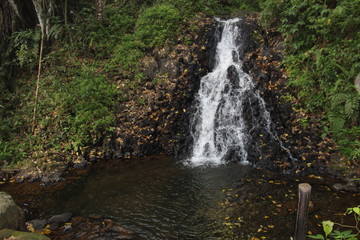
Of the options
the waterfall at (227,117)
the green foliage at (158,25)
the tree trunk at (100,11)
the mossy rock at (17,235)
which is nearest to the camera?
the mossy rock at (17,235)

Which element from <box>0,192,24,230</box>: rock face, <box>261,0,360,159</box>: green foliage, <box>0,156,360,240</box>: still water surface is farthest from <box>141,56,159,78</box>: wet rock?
<box>0,192,24,230</box>: rock face

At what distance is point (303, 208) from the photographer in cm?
285

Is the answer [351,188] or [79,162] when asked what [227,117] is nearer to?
[351,188]

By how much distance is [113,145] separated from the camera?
8992 millimetres

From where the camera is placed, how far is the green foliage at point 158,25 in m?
11.4

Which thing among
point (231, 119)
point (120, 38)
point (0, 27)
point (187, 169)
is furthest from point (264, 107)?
point (0, 27)

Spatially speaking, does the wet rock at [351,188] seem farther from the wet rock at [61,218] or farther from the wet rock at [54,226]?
the wet rock at [54,226]

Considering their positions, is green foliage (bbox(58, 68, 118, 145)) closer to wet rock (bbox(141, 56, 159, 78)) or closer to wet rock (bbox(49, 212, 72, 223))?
wet rock (bbox(141, 56, 159, 78))

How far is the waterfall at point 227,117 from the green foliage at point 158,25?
2.96 meters

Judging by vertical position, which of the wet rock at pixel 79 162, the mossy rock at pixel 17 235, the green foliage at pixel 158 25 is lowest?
the wet rock at pixel 79 162

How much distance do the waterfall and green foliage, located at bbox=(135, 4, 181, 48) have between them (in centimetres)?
296

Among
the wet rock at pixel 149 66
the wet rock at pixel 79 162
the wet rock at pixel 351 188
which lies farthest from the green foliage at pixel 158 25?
the wet rock at pixel 351 188

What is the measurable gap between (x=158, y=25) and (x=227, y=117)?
602 cm

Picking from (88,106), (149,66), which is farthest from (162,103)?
(88,106)
